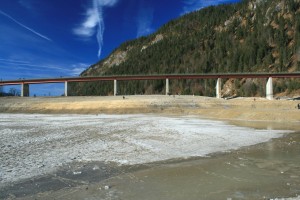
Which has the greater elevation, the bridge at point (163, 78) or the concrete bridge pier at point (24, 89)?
the bridge at point (163, 78)

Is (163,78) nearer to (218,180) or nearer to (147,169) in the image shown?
(147,169)

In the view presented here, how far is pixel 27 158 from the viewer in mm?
15492

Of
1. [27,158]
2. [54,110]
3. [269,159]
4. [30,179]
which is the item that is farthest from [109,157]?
[54,110]

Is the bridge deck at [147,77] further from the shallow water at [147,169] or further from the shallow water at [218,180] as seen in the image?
the shallow water at [218,180]

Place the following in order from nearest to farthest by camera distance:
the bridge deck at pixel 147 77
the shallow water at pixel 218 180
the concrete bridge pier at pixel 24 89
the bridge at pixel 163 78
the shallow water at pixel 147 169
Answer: the shallow water at pixel 218 180 → the shallow water at pixel 147 169 → the bridge deck at pixel 147 77 → the bridge at pixel 163 78 → the concrete bridge pier at pixel 24 89

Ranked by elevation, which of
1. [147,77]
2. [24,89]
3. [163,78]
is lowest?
[24,89]

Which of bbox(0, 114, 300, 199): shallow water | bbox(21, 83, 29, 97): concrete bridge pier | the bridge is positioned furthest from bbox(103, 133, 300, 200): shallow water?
bbox(21, 83, 29, 97): concrete bridge pier

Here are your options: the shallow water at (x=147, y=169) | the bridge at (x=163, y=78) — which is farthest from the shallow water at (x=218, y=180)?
the bridge at (x=163, y=78)

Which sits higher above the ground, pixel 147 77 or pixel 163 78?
pixel 147 77

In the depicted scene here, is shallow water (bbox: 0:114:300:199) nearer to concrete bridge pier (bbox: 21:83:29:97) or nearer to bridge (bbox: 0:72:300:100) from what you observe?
bridge (bbox: 0:72:300:100)

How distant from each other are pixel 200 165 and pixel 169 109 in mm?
57308

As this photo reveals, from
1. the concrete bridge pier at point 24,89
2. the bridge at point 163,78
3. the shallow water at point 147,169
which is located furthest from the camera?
the concrete bridge pier at point 24,89

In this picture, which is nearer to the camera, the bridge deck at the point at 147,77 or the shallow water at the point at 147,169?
the shallow water at the point at 147,169

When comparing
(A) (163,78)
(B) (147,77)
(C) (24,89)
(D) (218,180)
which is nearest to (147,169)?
(D) (218,180)
